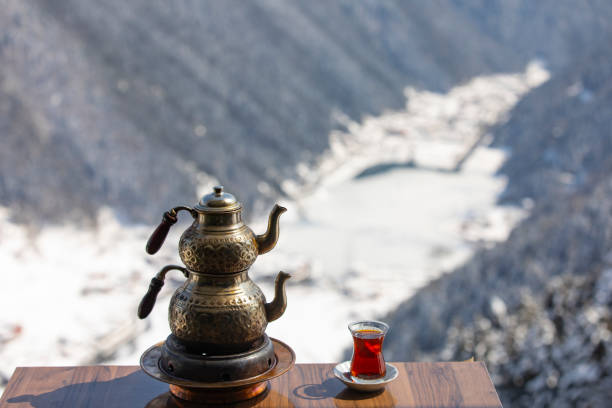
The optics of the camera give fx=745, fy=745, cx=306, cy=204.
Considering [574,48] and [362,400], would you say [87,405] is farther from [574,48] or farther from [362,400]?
[574,48]

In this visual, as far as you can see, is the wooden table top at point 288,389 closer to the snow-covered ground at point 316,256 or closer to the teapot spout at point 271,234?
the teapot spout at point 271,234

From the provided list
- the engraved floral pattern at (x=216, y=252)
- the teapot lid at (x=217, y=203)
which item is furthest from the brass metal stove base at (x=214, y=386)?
the teapot lid at (x=217, y=203)

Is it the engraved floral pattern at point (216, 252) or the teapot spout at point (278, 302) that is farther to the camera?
the teapot spout at point (278, 302)

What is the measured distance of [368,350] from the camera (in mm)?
1733

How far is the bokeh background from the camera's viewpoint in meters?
5.29

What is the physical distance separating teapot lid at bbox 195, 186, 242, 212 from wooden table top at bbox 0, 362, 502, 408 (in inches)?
17.4

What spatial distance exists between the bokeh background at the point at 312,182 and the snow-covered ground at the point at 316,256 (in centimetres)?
4

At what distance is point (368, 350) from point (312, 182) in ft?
38.6

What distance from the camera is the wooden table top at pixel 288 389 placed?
1709 millimetres

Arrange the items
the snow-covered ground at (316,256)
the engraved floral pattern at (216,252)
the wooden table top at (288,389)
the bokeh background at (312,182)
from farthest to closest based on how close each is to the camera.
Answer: the snow-covered ground at (316,256)
the bokeh background at (312,182)
the wooden table top at (288,389)
the engraved floral pattern at (216,252)

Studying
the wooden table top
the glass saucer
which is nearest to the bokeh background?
the wooden table top

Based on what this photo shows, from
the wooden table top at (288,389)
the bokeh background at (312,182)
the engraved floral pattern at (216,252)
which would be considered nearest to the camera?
the engraved floral pattern at (216,252)

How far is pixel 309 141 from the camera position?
1518cm

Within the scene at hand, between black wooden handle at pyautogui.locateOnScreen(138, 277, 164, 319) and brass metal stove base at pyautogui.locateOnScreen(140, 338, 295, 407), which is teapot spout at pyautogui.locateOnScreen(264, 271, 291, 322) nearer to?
brass metal stove base at pyautogui.locateOnScreen(140, 338, 295, 407)
